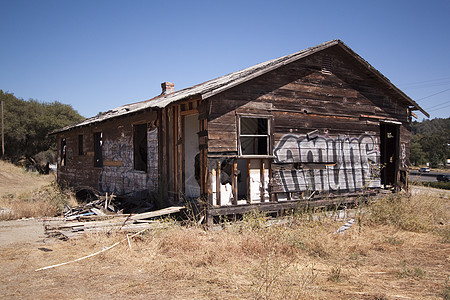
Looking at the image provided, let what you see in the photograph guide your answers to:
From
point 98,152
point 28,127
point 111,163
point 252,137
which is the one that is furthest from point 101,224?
point 28,127

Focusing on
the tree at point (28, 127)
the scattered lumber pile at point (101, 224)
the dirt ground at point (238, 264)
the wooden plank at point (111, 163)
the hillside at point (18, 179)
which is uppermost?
the tree at point (28, 127)

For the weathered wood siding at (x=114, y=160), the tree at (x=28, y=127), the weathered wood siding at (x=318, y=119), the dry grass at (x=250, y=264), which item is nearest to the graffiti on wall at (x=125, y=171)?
the weathered wood siding at (x=114, y=160)

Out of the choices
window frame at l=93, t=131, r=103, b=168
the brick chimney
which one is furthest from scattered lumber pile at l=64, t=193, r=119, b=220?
the brick chimney

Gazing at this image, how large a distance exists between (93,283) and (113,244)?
7.20 feet

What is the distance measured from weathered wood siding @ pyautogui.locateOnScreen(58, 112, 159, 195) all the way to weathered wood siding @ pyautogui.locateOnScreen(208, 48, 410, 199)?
339 cm

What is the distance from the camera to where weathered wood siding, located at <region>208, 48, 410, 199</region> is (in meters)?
9.65

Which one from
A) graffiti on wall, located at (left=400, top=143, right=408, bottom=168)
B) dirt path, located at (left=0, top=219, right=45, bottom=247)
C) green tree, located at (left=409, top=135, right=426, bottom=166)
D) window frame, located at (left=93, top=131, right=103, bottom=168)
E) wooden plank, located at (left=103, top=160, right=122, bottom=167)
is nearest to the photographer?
dirt path, located at (left=0, top=219, right=45, bottom=247)

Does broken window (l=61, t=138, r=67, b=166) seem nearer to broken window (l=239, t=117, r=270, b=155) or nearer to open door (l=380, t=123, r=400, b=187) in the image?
broken window (l=239, t=117, r=270, b=155)

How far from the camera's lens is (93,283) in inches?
232

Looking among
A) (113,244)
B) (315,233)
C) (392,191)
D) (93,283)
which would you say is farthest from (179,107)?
(392,191)

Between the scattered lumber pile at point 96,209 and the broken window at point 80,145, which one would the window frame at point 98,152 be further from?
the scattered lumber pile at point 96,209

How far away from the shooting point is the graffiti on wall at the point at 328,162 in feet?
34.1

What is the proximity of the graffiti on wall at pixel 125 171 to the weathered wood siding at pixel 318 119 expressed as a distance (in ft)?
11.4

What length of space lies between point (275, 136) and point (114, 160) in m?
7.16
